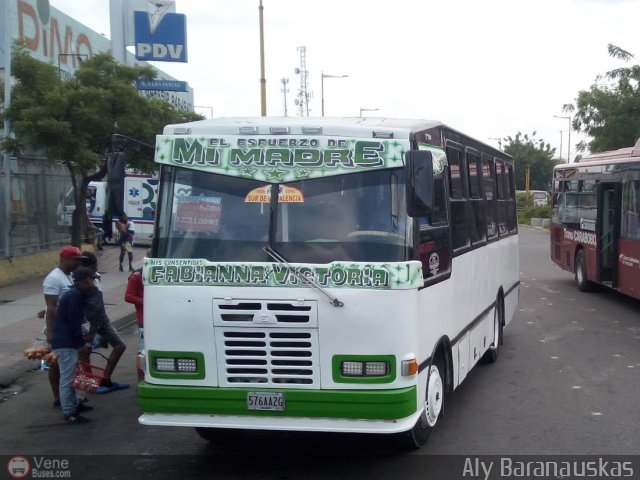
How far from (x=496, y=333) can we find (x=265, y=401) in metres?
5.75

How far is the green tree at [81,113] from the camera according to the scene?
16734mm

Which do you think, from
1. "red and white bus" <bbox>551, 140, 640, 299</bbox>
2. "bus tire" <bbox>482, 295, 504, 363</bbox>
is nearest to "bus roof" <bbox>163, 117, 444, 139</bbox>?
"bus tire" <bbox>482, 295, 504, 363</bbox>

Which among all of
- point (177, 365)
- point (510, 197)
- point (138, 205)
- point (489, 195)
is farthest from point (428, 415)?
point (138, 205)

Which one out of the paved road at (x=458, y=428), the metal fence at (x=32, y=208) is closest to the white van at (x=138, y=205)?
the metal fence at (x=32, y=208)

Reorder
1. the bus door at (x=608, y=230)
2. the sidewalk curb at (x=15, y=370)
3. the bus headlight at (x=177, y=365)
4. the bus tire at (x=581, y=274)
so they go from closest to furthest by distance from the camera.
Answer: the bus headlight at (x=177, y=365)
the sidewalk curb at (x=15, y=370)
the bus door at (x=608, y=230)
the bus tire at (x=581, y=274)

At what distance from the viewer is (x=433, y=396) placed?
6629 millimetres

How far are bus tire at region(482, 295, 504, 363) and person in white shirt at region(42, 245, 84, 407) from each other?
5361 mm

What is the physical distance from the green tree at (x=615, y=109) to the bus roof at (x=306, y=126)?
2928 centimetres

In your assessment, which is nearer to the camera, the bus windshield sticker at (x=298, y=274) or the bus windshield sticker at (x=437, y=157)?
the bus windshield sticker at (x=298, y=274)

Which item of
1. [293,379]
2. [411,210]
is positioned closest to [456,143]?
[411,210]

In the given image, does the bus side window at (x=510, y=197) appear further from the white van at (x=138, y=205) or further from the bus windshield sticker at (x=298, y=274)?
the white van at (x=138, y=205)

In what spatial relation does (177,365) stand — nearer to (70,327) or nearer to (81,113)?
(70,327)

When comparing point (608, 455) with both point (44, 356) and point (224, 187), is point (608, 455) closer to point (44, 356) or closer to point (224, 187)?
point (224, 187)

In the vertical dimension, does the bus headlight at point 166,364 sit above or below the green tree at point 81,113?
below
